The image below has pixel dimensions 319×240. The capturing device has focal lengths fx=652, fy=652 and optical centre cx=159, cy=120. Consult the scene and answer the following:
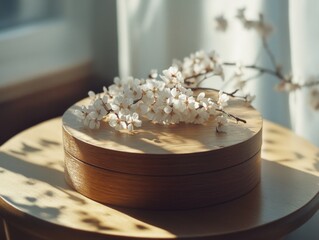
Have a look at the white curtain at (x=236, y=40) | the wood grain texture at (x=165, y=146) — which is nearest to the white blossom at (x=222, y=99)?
the wood grain texture at (x=165, y=146)

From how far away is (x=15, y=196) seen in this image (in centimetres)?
90

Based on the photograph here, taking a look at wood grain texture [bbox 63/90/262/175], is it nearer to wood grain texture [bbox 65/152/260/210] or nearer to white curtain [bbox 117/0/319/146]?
wood grain texture [bbox 65/152/260/210]

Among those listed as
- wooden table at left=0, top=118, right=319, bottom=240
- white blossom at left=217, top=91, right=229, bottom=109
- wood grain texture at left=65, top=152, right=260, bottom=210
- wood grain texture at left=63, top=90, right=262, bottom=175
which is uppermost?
white blossom at left=217, top=91, right=229, bottom=109

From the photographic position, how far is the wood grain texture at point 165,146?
84cm

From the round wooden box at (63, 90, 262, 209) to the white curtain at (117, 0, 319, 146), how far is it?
278mm

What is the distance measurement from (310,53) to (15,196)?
0.56 metres

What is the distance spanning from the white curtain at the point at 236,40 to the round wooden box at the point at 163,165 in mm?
278

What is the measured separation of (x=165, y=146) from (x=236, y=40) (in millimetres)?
448

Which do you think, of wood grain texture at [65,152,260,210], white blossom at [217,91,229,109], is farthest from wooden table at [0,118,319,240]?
white blossom at [217,91,229,109]

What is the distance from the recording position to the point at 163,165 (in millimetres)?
837

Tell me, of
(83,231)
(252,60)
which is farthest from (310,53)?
(83,231)

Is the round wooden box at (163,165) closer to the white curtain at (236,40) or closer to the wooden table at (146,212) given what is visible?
the wooden table at (146,212)

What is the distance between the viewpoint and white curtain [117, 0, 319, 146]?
1.14 m

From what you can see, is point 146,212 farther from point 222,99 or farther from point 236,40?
point 236,40
